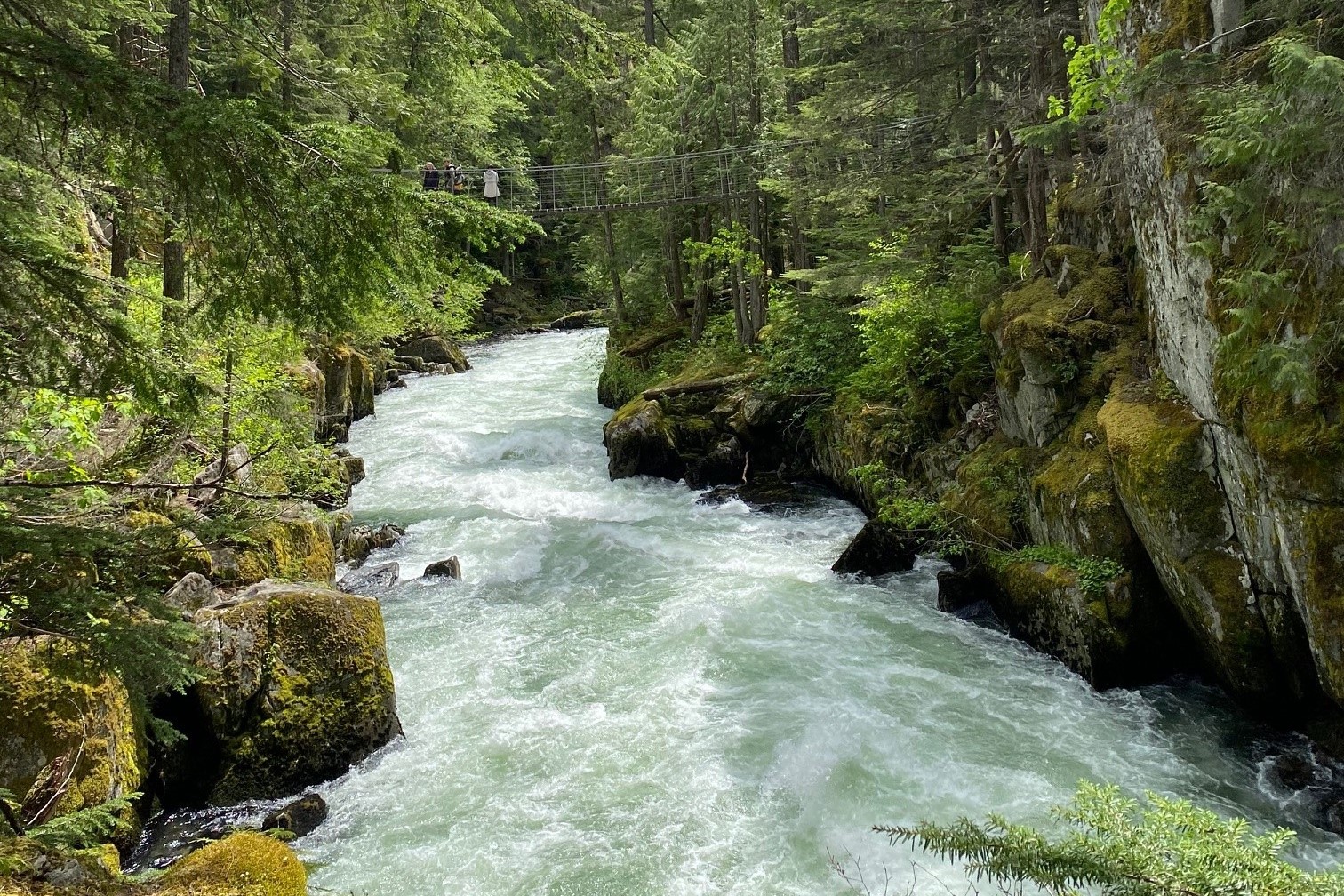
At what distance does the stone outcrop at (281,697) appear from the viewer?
242 inches

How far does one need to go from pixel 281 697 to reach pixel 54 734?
158 centimetres

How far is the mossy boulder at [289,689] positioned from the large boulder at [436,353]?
65.7ft

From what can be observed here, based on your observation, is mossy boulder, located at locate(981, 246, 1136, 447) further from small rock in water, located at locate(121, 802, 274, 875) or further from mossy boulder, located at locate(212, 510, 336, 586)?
small rock in water, located at locate(121, 802, 274, 875)

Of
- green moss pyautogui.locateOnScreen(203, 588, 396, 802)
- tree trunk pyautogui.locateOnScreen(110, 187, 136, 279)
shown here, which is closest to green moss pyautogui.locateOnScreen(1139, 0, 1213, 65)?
tree trunk pyautogui.locateOnScreen(110, 187, 136, 279)

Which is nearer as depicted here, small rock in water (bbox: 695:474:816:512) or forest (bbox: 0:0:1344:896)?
forest (bbox: 0:0:1344:896)

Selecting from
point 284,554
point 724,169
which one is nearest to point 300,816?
point 284,554

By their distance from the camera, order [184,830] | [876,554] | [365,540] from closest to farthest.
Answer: [184,830]
[876,554]
[365,540]

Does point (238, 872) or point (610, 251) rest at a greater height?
point (610, 251)

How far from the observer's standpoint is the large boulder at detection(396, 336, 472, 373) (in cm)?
2655

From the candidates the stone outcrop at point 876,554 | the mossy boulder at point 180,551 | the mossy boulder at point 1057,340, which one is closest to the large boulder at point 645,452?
the stone outcrop at point 876,554

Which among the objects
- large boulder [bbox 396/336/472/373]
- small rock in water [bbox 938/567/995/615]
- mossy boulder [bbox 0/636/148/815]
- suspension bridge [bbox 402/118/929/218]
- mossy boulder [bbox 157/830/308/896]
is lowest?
small rock in water [bbox 938/567/995/615]

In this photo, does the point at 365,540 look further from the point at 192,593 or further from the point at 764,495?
the point at 764,495

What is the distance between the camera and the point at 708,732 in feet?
24.2

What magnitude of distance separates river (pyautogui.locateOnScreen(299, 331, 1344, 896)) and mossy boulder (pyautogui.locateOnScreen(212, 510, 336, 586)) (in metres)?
1.09
